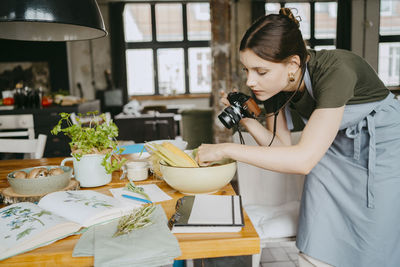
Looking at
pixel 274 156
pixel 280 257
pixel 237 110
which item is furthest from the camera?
pixel 280 257

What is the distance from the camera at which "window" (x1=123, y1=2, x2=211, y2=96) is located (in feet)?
26.7

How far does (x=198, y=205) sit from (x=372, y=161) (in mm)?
682

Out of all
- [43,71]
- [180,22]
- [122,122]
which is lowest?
[122,122]

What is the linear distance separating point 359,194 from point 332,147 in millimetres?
201

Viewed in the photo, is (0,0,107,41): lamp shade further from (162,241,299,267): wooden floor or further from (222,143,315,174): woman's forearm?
(162,241,299,267): wooden floor

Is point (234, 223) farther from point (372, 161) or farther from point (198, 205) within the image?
point (372, 161)

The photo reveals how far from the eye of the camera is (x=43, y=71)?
22.8 feet

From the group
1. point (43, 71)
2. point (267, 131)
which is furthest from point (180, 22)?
point (267, 131)

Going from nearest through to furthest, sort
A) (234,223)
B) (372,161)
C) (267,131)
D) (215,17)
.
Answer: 1. (234,223)
2. (372,161)
3. (267,131)
4. (215,17)

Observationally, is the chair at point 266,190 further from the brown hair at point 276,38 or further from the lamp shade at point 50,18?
the lamp shade at point 50,18

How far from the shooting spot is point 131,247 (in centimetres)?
67

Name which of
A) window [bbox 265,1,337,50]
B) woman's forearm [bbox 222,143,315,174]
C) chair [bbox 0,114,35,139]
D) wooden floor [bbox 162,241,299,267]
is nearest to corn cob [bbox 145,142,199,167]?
woman's forearm [bbox 222,143,315,174]

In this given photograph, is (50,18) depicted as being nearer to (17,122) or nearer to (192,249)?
(192,249)

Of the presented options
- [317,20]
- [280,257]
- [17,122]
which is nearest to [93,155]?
[280,257]
